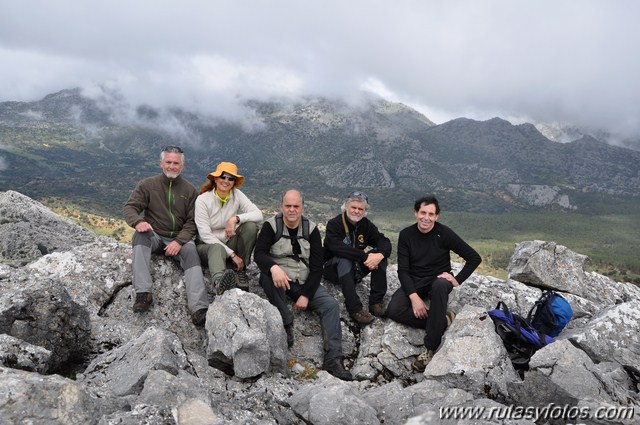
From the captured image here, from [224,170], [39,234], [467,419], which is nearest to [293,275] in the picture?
[224,170]

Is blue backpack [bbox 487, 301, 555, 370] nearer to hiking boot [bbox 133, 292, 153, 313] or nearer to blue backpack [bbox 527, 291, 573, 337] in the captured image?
blue backpack [bbox 527, 291, 573, 337]

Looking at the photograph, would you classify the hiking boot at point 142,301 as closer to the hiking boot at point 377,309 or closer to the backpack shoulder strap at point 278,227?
the backpack shoulder strap at point 278,227

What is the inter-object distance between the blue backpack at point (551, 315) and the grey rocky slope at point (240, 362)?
17.5 inches

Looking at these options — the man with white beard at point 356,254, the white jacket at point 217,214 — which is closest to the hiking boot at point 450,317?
the man with white beard at point 356,254

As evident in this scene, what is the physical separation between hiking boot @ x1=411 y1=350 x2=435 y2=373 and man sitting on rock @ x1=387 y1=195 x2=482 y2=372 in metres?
0.76

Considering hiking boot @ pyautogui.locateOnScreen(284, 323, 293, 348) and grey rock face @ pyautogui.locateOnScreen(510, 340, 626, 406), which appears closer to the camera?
grey rock face @ pyautogui.locateOnScreen(510, 340, 626, 406)

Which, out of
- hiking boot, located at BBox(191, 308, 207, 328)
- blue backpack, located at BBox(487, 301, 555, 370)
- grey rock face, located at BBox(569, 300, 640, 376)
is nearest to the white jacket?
hiking boot, located at BBox(191, 308, 207, 328)

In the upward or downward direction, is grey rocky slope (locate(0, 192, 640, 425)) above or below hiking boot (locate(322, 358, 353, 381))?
above

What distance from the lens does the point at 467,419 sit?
16.3 ft

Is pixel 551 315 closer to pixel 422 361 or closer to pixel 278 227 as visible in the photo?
pixel 422 361

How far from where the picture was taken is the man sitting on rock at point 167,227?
30.3ft

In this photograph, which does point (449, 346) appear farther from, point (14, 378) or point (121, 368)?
point (14, 378)

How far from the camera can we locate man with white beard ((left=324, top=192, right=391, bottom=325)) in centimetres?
997

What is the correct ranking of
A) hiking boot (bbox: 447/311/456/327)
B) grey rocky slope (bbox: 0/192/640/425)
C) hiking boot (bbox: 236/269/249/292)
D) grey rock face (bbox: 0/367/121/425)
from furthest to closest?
hiking boot (bbox: 236/269/249/292) < hiking boot (bbox: 447/311/456/327) < grey rocky slope (bbox: 0/192/640/425) < grey rock face (bbox: 0/367/121/425)
